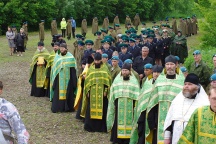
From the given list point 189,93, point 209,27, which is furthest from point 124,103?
point 209,27

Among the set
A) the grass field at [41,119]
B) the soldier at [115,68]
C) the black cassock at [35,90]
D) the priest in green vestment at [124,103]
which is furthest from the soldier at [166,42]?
the priest in green vestment at [124,103]

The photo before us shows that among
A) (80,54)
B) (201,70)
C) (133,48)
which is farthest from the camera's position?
(80,54)

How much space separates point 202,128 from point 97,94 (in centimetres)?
577

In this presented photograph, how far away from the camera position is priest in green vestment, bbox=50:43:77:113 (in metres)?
12.9

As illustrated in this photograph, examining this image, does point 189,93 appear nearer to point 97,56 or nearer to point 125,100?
point 125,100

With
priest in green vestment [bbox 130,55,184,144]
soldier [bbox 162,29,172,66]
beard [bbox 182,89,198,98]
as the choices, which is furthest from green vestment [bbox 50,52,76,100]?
beard [bbox 182,89,198,98]

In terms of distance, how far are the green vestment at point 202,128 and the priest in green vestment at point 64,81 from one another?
25.2ft

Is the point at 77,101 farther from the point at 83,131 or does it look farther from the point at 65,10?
the point at 65,10

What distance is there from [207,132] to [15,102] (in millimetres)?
9748

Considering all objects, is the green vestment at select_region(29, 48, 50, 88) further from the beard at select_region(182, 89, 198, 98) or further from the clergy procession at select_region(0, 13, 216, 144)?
the beard at select_region(182, 89, 198, 98)

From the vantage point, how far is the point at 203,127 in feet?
17.6

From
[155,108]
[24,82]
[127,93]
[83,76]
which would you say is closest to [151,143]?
[155,108]

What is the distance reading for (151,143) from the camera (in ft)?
27.9

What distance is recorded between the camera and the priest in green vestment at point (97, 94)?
10953mm
